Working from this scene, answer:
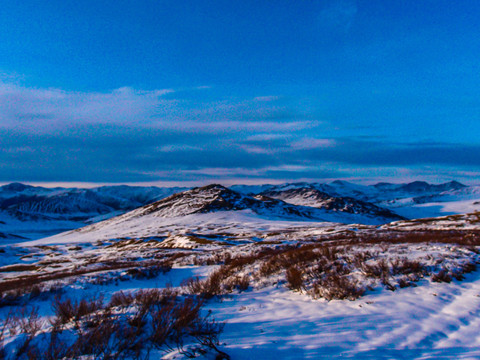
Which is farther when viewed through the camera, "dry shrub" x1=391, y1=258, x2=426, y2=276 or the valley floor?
"dry shrub" x1=391, y1=258, x2=426, y2=276

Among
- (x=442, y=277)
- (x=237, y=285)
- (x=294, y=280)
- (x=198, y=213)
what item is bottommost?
(x=198, y=213)

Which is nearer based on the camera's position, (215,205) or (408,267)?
Result: (408,267)

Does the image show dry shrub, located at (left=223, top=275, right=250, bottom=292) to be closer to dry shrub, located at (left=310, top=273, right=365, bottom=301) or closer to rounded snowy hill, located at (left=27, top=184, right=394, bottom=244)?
dry shrub, located at (left=310, top=273, right=365, bottom=301)

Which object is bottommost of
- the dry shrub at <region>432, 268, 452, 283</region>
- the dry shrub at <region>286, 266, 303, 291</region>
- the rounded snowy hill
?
the rounded snowy hill

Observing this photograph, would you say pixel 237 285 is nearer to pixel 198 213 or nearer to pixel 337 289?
pixel 337 289

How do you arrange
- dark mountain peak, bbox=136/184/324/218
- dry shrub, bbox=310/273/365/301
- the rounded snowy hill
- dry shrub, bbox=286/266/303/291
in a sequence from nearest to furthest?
dry shrub, bbox=310/273/365/301, dry shrub, bbox=286/266/303/291, the rounded snowy hill, dark mountain peak, bbox=136/184/324/218

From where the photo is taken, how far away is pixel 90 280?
13211mm

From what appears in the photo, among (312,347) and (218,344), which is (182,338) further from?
(312,347)

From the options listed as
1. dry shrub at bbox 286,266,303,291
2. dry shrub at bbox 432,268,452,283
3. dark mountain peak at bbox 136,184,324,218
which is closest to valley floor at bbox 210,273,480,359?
dry shrub at bbox 432,268,452,283

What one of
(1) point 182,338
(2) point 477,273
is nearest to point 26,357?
(1) point 182,338

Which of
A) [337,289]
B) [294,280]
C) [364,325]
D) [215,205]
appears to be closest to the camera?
[364,325]

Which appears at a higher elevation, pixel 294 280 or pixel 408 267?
pixel 408 267

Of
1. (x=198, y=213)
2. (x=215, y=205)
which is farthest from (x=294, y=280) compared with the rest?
(x=215, y=205)

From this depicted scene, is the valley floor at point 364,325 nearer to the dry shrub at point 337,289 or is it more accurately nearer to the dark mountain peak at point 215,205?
the dry shrub at point 337,289
